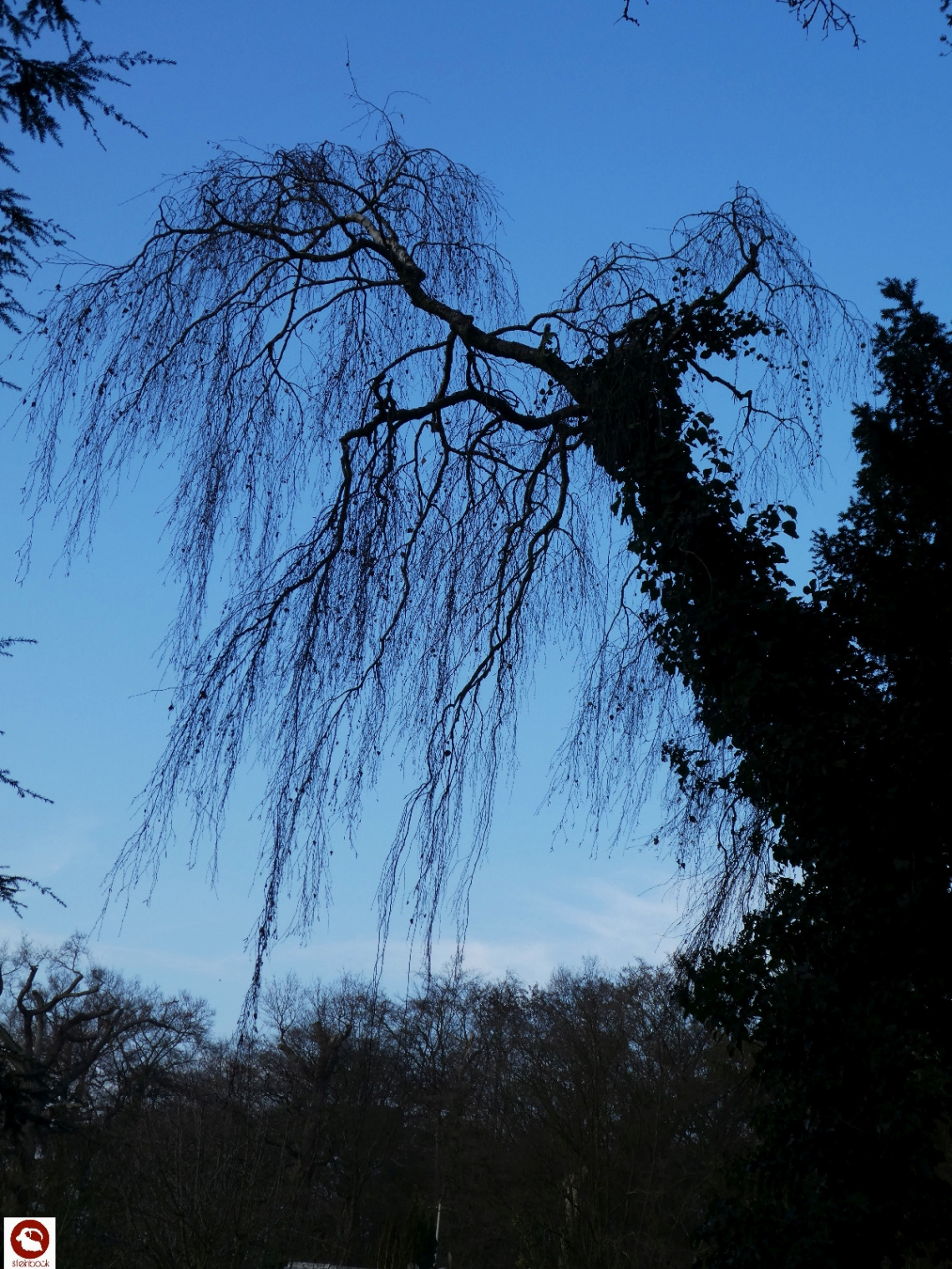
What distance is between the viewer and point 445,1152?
19984 millimetres

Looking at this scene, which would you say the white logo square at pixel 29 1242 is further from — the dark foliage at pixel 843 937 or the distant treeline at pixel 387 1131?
the dark foliage at pixel 843 937

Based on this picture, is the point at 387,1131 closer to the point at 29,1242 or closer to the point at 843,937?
the point at 29,1242

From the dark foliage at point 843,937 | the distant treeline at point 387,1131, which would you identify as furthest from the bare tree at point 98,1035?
the dark foliage at point 843,937

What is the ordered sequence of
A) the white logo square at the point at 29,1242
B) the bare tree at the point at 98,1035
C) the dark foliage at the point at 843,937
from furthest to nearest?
the bare tree at the point at 98,1035, the white logo square at the point at 29,1242, the dark foliage at the point at 843,937

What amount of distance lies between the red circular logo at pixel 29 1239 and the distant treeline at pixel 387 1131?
420 mm

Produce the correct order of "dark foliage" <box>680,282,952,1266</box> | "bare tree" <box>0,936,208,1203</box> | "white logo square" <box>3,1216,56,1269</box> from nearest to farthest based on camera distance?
"dark foliage" <box>680,282,952,1266</box> < "white logo square" <box>3,1216,56,1269</box> < "bare tree" <box>0,936,208,1203</box>

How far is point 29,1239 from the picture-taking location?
8336 mm

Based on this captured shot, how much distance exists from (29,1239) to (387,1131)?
1519 centimetres

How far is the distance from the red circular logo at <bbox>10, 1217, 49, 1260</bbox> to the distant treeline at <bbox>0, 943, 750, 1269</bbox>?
16.5 inches

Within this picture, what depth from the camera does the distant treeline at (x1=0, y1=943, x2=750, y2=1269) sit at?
8.66 m

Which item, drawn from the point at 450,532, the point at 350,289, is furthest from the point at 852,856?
the point at 350,289

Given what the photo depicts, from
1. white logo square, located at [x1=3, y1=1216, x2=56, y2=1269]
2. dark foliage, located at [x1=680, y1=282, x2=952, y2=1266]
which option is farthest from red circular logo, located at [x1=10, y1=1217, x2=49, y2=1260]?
dark foliage, located at [x1=680, y1=282, x2=952, y2=1266]

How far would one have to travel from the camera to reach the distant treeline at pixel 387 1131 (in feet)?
28.4

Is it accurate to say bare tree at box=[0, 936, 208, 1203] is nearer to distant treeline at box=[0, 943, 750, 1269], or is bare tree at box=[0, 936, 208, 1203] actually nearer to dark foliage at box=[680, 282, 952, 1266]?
distant treeline at box=[0, 943, 750, 1269]
